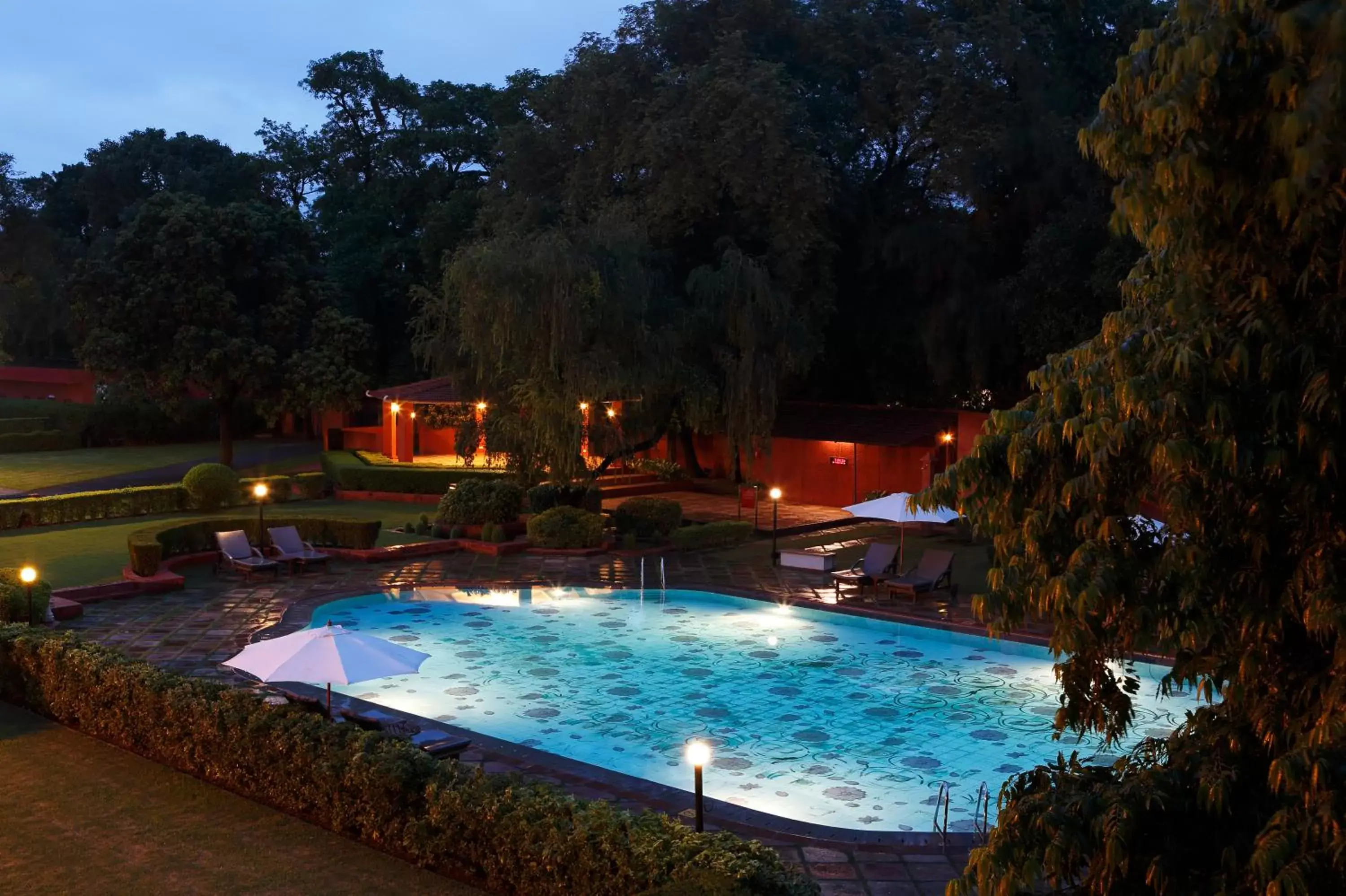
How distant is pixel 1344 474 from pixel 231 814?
958 centimetres

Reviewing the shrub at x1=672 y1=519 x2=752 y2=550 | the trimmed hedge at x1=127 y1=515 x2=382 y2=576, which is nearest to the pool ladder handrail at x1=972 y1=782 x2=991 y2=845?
the shrub at x1=672 y1=519 x2=752 y2=550

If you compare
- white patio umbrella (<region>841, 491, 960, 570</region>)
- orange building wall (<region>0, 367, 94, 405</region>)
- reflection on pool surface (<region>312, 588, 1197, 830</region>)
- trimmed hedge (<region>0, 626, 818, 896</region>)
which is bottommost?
reflection on pool surface (<region>312, 588, 1197, 830</region>)

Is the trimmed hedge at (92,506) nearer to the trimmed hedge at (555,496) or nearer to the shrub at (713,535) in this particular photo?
the trimmed hedge at (555,496)

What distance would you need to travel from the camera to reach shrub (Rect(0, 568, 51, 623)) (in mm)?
16609

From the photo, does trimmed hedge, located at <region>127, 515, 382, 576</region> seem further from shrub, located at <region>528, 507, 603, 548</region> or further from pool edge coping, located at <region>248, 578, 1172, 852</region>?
shrub, located at <region>528, 507, 603, 548</region>

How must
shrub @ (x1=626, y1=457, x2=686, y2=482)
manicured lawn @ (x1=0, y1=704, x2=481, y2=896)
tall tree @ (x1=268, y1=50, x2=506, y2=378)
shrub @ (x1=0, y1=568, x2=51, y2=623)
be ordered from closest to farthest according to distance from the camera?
1. manicured lawn @ (x1=0, y1=704, x2=481, y2=896)
2. shrub @ (x1=0, y1=568, x2=51, y2=623)
3. shrub @ (x1=626, y1=457, x2=686, y2=482)
4. tall tree @ (x1=268, y1=50, x2=506, y2=378)

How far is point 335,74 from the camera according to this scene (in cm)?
5284

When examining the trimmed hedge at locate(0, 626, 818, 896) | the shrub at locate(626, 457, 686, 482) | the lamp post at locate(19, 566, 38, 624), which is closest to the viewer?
the trimmed hedge at locate(0, 626, 818, 896)

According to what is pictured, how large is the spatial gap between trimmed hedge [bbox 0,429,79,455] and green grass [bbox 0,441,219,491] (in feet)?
1.26

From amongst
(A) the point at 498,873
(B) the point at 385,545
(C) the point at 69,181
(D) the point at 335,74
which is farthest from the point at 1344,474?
(C) the point at 69,181

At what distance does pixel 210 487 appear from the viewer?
30.1 metres

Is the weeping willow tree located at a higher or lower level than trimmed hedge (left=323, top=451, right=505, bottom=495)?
higher

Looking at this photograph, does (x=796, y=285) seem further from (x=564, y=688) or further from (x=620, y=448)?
(x=564, y=688)

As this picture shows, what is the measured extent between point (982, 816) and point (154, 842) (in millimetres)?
7369
